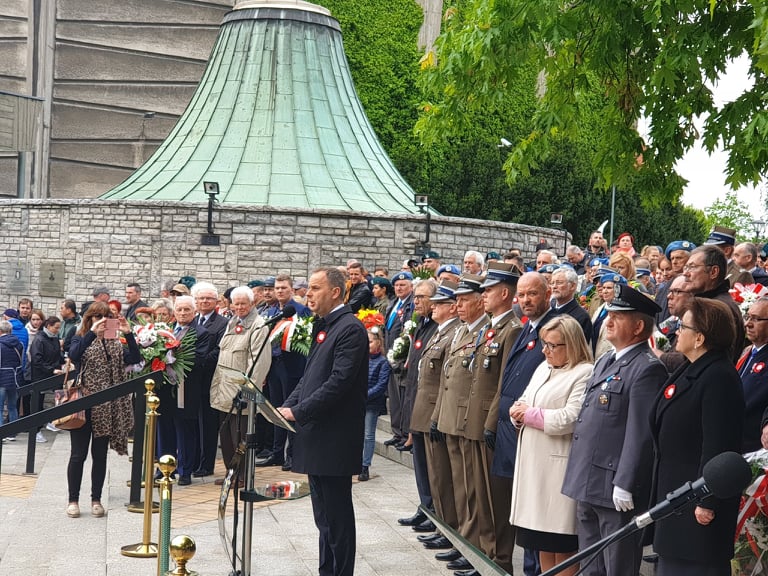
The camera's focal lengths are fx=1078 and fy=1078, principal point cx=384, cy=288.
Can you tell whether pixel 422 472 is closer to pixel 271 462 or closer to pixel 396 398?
pixel 396 398

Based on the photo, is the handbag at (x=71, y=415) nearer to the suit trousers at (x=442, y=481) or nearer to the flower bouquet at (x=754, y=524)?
the suit trousers at (x=442, y=481)

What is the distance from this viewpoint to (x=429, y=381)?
27.0 feet

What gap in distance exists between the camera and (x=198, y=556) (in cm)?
786

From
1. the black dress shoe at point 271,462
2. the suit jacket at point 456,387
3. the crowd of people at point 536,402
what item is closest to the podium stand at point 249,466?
the crowd of people at point 536,402

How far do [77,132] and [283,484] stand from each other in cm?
3043

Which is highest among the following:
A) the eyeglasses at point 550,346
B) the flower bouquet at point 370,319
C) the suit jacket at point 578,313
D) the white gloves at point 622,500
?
the suit jacket at point 578,313

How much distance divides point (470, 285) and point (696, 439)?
2.88 m

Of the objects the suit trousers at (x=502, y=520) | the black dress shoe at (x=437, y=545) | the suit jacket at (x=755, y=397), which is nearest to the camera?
the suit jacket at (x=755, y=397)

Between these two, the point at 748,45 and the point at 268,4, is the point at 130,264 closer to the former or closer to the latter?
the point at 268,4

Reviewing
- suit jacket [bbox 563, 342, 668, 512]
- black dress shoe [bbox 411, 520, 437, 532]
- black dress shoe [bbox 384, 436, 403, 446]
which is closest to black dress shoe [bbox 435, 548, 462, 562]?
black dress shoe [bbox 411, 520, 437, 532]

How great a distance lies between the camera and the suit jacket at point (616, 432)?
550 centimetres

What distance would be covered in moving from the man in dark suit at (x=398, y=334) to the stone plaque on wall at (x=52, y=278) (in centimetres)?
1228

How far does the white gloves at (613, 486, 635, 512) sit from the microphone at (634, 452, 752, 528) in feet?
6.80

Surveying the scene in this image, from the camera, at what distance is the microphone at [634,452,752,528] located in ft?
11.1
